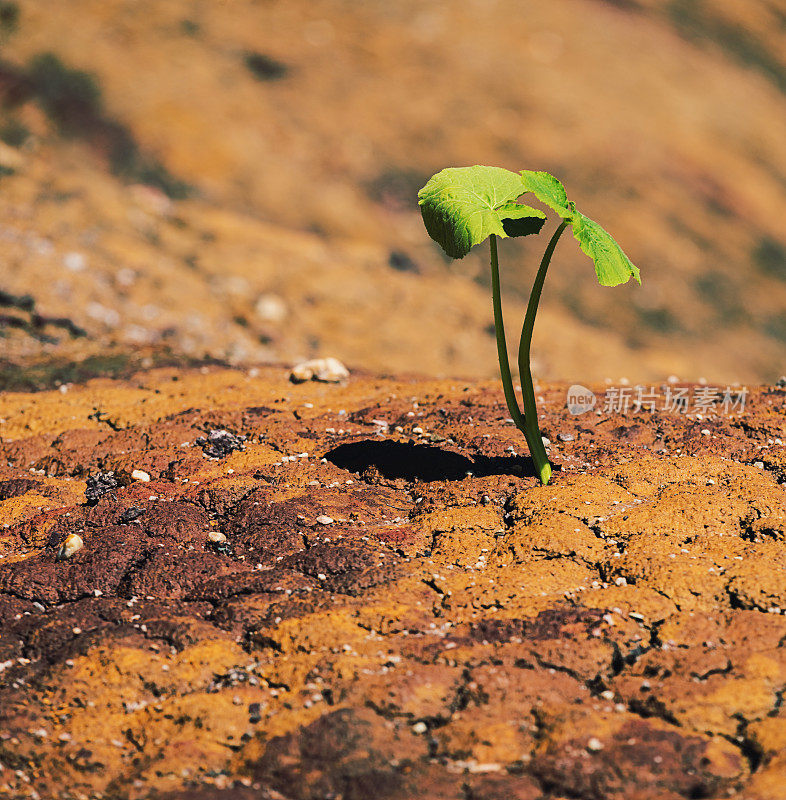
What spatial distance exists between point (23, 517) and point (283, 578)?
1.12 m

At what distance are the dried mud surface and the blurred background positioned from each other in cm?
183

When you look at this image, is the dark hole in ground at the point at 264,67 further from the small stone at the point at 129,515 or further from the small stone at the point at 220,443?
the small stone at the point at 129,515

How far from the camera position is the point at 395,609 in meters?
2.42

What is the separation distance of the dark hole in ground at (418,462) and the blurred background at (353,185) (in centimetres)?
193

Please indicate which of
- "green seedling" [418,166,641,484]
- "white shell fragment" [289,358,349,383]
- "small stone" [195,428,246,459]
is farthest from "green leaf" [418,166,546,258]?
"white shell fragment" [289,358,349,383]

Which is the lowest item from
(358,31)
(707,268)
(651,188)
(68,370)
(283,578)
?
(68,370)

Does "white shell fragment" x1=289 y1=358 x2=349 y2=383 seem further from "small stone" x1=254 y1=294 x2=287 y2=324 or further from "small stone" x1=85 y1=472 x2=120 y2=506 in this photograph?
"small stone" x1=254 y1=294 x2=287 y2=324

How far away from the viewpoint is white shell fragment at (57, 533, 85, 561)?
9.00 feet

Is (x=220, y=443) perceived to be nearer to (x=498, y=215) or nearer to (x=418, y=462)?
(x=418, y=462)

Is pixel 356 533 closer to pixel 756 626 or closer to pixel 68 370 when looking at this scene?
pixel 756 626

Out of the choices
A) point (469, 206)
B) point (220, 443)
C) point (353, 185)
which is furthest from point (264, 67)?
point (469, 206)

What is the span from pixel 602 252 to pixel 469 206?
456 millimetres

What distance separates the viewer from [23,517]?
3035mm

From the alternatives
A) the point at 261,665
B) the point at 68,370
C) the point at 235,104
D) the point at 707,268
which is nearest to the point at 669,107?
the point at 707,268
